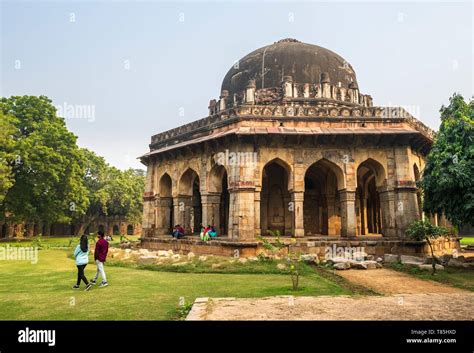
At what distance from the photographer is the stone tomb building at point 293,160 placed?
14062 mm

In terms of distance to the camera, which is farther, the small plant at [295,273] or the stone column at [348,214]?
the stone column at [348,214]

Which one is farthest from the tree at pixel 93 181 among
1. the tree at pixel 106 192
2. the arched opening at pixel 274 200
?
the arched opening at pixel 274 200

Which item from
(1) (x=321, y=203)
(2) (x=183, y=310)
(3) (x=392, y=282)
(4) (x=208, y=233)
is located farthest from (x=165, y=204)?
(2) (x=183, y=310)

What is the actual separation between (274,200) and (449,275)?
351 inches

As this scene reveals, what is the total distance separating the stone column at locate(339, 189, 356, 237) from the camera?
1416 cm

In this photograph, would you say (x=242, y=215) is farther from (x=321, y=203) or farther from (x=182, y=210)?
(x=321, y=203)

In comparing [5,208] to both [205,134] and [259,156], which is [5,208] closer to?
[205,134]

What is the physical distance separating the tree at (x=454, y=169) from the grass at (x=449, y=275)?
144cm

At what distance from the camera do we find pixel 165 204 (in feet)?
62.9

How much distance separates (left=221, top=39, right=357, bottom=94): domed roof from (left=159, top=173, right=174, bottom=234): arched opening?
5988 millimetres

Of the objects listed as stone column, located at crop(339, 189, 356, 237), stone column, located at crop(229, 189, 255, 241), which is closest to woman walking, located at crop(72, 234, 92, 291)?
stone column, located at crop(229, 189, 255, 241)

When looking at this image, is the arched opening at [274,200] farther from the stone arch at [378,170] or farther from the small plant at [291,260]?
the stone arch at [378,170]

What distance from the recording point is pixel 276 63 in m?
18.8
